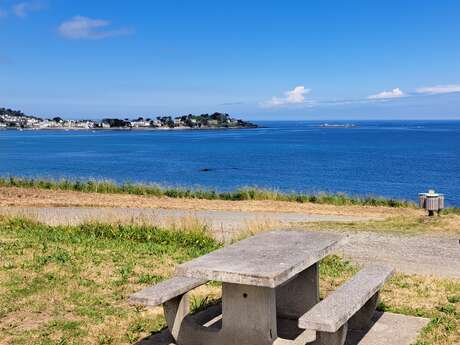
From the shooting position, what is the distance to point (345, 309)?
13.9ft

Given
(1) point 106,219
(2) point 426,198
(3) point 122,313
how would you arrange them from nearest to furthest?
(3) point 122,313, (1) point 106,219, (2) point 426,198

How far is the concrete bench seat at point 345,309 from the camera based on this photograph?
3945 millimetres

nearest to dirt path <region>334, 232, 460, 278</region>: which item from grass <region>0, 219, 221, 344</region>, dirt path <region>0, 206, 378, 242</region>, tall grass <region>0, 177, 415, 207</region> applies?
dirt path <region>0, 206, 378, 242</region>

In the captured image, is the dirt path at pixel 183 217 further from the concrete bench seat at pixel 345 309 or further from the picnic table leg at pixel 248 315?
the picnic table leg at pixel 248 315

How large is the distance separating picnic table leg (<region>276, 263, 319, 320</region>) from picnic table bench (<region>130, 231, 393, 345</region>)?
0.66 feet

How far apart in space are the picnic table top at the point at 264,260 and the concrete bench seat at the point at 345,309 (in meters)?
0.33

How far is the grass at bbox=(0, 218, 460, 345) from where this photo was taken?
5.32 meters

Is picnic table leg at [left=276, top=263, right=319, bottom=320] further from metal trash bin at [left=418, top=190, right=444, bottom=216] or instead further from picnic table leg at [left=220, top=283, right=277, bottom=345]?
metal trash bin at [left=418, top=190, right=444, bottom=216]

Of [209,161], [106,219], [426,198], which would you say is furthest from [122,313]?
[209,161]

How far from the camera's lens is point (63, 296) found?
634cm

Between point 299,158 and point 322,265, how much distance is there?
6266 cm

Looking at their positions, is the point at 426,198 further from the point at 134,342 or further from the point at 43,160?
the point at 43,160

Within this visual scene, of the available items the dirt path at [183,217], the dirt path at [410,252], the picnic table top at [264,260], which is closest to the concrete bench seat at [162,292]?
the picnic table top at [264,260]

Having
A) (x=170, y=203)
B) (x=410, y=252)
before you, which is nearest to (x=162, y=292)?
(x=410, y=252)
